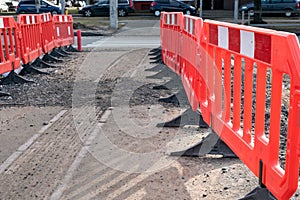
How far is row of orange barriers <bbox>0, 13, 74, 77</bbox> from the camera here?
9312 mm

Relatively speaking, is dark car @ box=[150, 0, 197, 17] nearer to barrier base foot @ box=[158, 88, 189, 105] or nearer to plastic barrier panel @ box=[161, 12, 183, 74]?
plastic barrier panel @ box=[161, 12, 183, 74]

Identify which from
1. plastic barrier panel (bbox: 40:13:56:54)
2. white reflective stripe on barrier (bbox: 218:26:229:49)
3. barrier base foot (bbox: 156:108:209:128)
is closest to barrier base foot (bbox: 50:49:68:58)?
plastic barrier panel (bbox: 40:13:56:54)

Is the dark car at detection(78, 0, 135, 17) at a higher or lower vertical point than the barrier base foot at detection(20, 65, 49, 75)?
higher

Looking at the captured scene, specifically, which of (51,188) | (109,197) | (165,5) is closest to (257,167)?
(109,197)

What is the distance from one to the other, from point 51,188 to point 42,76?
6.56 metres

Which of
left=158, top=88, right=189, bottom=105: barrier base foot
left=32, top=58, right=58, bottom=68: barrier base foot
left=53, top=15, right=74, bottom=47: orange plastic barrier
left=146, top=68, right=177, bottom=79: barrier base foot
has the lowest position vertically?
left=146, top=68, right=177, bottom=79: barrier base foot

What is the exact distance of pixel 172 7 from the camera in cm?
3884

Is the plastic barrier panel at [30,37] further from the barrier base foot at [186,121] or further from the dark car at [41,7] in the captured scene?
the dark car at [41,7]

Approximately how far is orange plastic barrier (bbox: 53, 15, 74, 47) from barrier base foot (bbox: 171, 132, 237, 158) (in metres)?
9.69

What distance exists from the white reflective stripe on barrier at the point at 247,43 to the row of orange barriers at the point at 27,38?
6263mm

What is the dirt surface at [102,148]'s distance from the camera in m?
4.43

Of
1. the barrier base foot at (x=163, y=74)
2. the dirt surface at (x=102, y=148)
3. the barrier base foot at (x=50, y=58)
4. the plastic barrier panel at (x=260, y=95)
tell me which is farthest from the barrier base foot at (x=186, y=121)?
the barrier base foot at (x=50, y=58)

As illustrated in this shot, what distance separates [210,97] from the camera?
16.2 ft

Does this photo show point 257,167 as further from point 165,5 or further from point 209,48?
point 165,5
